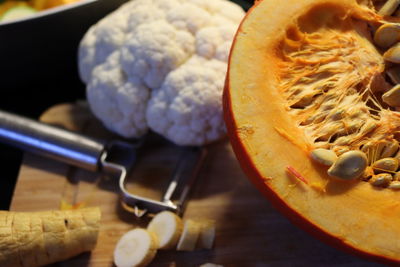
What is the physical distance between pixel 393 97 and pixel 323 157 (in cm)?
19

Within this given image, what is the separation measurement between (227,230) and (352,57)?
0.45 metres

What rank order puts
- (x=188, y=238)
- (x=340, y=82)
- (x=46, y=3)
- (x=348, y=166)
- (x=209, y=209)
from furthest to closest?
(x=46, y=3)
(x=209, y=209)
(x=188, y=238)
(x=340, y=82)
(x=348, y=166)

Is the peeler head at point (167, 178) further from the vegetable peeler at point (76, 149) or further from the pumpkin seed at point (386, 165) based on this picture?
the pumpkin seed at point (386, 165)

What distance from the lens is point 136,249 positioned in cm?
97

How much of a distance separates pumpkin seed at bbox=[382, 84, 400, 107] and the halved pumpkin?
15 millimetres

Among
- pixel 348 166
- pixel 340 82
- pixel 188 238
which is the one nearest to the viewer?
pixel 348 166

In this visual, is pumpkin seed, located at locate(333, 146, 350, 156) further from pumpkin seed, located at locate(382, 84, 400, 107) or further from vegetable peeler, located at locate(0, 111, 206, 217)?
vegetable peeler, located at locate(0, 111, 206, 217)

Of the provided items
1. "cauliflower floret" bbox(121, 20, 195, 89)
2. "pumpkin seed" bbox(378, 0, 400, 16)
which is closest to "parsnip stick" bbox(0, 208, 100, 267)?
"cauliflower floret" bbox(121, 20, 195, 89)

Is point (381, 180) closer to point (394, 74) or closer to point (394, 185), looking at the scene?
point (394, 185)

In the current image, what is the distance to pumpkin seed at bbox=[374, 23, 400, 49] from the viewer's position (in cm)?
90

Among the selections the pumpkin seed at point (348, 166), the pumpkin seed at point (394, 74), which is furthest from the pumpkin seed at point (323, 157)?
the pumpkin seed at point (394, 74)

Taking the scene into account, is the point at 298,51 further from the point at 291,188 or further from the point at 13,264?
the point at 13,264

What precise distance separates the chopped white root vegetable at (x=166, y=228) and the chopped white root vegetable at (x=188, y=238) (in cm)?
1

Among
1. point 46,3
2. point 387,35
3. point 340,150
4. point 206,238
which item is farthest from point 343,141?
point 46,3
